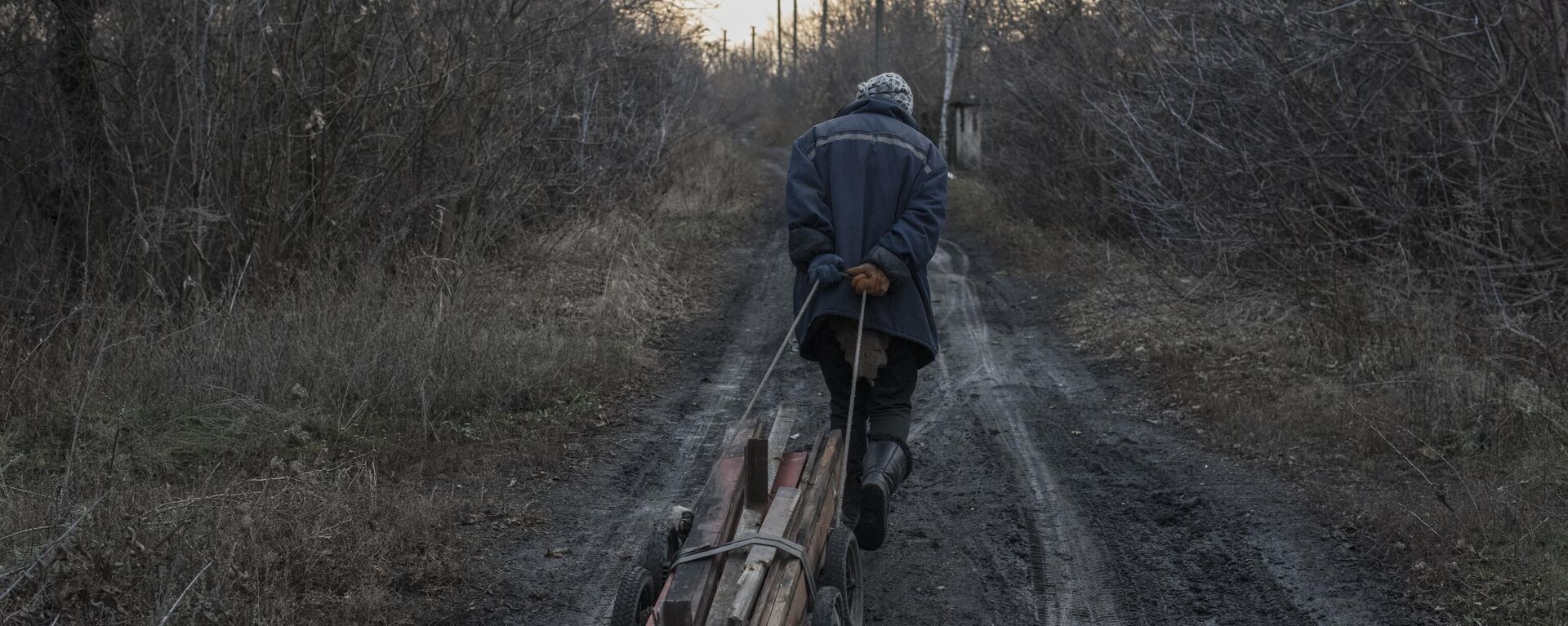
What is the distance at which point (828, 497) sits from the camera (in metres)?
4.19

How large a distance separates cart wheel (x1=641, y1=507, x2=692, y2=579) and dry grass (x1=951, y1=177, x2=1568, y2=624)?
2.78 m

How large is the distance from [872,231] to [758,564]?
5.49ft

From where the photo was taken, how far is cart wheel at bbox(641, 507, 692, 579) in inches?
150

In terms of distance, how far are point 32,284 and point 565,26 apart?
5.15 m

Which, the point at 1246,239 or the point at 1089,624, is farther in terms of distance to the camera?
the point at 1246,239

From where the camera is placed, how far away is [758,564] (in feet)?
11.2

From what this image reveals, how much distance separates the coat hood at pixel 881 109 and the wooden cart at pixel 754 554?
131 cm

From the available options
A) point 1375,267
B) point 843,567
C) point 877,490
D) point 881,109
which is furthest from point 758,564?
point 1375,267

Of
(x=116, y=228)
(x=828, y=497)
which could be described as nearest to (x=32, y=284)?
(x=116, y=228)

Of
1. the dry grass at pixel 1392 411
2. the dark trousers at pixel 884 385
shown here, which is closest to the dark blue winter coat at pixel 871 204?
the dark trousers at pixel 884 385

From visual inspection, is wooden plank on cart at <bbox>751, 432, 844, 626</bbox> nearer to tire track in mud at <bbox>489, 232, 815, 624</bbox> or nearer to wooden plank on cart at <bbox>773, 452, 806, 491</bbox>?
wooden plank on cart at <bbox>773, 452, 806, 491</bbox>

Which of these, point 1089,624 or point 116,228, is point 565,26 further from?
point 1089,624

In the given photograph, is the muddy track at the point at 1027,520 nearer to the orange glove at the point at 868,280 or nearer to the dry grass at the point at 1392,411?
the dry grass at the point at 1392,411

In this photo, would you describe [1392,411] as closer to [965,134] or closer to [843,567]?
[843,567]
